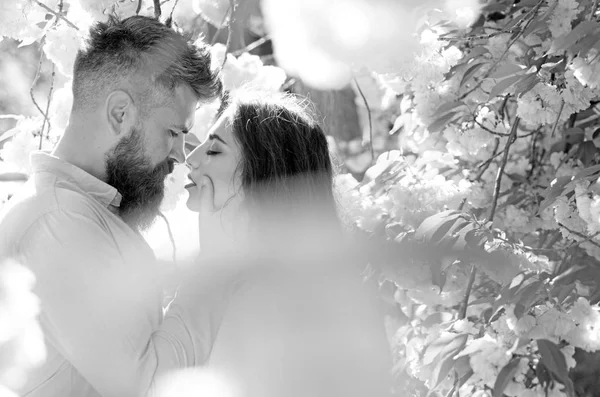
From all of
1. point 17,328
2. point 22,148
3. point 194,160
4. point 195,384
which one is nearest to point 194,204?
point 194,160

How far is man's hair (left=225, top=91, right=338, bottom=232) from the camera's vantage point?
1739 mm

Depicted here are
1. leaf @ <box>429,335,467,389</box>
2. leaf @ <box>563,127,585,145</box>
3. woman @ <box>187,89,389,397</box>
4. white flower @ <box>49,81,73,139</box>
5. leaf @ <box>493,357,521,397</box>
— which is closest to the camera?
woman @ <box>187,89,389,397</box>

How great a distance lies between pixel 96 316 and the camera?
1.35 meters

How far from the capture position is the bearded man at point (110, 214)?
1356 mm

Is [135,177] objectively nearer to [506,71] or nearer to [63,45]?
[63,45]

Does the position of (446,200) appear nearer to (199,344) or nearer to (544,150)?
(544,150)

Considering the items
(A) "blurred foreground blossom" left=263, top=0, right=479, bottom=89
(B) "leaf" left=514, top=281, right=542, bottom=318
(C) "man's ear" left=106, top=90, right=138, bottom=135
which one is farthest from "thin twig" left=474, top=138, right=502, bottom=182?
(A) "blurred foreground blossom" left=263, top=0, right=479, bottom=89

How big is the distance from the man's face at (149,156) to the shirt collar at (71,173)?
0.06 m

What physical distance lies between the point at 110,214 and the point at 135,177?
12cm

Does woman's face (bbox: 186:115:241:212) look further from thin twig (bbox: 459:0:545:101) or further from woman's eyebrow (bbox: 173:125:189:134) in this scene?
thin twig (bbox: 459:0:545:101)

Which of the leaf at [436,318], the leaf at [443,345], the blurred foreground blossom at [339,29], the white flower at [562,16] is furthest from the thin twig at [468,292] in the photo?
the blurred foreground blossom at [339,29]

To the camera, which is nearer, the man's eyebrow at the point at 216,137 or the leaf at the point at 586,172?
the leaf at the point at 586,172

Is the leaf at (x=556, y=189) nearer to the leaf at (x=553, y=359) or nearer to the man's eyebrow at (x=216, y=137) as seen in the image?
the leaf at (x=553, y=359)

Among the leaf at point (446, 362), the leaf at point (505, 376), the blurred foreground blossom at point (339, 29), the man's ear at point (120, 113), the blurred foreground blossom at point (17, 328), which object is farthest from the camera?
the leaf at point (446, 362)
